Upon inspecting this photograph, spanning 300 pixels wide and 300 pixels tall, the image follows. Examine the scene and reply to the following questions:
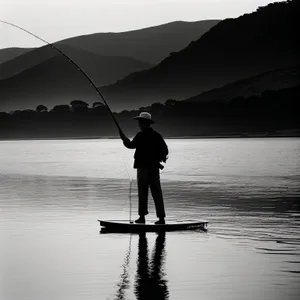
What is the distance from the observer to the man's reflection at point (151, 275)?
28.7 ft

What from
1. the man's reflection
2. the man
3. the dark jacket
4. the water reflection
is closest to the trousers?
the man

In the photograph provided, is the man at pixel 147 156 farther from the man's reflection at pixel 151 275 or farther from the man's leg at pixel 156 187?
the man's reflection at pixel 151 275

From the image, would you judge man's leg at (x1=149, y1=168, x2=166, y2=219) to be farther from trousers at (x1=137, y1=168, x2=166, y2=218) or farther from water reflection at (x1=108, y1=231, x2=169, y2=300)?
water reflection at (x1=108, y1=231, x2=169, y2=300)

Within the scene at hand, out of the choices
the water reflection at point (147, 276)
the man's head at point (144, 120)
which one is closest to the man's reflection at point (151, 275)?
the water reflection at point (147, 276)

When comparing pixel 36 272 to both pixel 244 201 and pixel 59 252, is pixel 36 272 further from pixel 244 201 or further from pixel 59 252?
pixel 244 201

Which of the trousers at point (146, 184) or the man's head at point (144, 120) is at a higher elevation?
the man's head at point (144, 120)

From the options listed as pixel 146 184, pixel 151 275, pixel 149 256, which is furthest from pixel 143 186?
pixel 151 275

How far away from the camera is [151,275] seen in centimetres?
999

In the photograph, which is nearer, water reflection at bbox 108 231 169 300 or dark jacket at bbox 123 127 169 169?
water reflection at bbox 108 231 169 300

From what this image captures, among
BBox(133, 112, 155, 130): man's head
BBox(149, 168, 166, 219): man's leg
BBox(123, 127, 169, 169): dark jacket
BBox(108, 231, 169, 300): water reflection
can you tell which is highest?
BBox(133, 112, 155, 130): man's head

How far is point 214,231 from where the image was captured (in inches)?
589

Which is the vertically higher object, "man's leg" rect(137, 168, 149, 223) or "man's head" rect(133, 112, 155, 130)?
"man's head" rect(133, 112, 155, 130)

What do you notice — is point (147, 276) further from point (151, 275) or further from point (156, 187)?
point (156, 187)

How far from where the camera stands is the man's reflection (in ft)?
28.7
